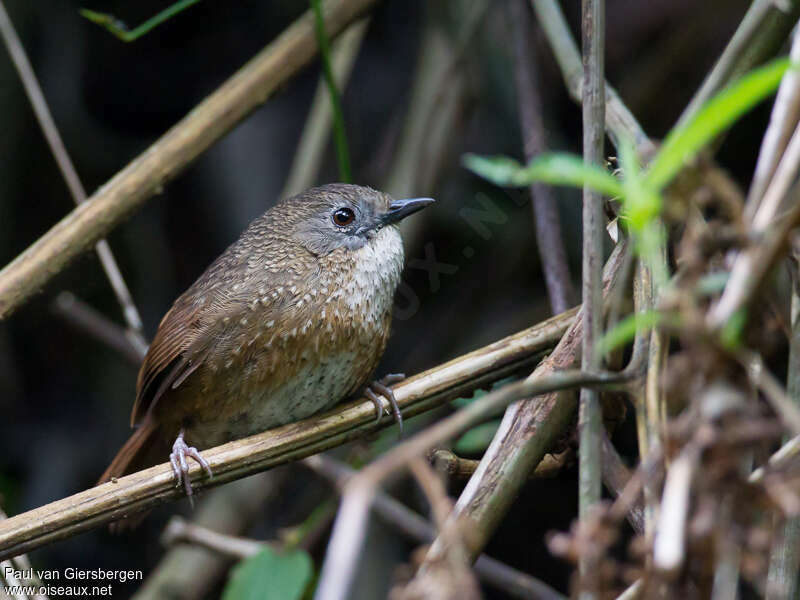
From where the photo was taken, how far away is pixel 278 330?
2.51 metres

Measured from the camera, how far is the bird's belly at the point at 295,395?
8.18 feet

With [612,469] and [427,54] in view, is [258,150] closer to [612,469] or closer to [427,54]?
[427,54]

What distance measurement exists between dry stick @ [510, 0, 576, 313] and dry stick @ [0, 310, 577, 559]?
40 cm

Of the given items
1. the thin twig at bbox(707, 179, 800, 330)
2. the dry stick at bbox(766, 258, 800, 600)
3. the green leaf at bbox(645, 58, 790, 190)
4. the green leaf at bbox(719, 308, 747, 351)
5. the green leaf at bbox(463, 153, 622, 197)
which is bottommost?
the dry stick at bbox(766, 258, 800, 600)

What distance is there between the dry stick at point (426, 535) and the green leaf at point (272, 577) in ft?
0.90

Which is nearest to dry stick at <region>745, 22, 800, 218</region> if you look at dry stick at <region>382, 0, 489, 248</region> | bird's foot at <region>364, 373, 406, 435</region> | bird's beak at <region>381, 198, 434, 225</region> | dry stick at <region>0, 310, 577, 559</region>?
dry stick at <region>0, 310, 577, 559</region>

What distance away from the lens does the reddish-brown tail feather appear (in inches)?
110

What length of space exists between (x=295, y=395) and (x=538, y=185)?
3.50 feet

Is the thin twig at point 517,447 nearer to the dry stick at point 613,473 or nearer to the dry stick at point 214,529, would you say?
the dry stick at point 613,473

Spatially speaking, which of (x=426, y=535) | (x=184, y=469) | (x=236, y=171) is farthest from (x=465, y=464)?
(x=236, y=171)

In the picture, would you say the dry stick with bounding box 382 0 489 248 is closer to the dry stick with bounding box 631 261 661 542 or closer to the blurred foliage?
the dry stick with bounding box 631 261 661 542

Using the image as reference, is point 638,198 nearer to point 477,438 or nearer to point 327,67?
point 477,438

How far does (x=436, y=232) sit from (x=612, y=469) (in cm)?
227

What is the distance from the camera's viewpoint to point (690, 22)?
13.1 feet
